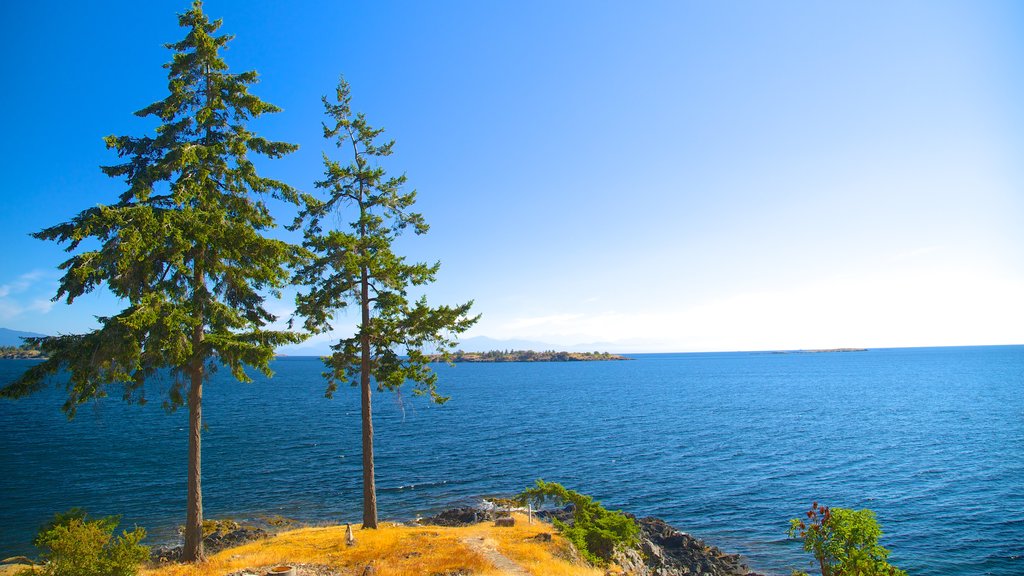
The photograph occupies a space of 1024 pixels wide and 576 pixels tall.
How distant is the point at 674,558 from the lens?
28094mm

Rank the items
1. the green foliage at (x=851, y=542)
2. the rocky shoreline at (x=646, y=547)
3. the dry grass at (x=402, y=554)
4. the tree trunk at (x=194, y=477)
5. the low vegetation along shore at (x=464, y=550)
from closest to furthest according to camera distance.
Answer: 1. the low vegetation along shore at (x=464, y=550)
2. the green foliage at (x=851, y=542)
3. the tree trunk at (x=194, y=477)
4. the dry grass at (x=402, y=554)
5. the rocky shoreline at (x=646, y=547)

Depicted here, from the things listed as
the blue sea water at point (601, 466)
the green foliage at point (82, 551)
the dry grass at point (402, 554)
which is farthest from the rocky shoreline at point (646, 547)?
the green foliage at point (82, 551)

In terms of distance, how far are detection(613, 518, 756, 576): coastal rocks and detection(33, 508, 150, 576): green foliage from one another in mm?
20034

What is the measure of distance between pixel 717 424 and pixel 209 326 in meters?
71.7

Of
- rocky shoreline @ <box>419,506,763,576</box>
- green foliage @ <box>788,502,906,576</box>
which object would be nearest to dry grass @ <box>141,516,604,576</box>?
rocky shoreline @ <box>419,506,763,576</box>

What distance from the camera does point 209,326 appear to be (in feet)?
61.7

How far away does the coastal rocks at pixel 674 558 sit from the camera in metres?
25.6

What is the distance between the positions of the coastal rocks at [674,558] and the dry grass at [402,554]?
4150 millimetres

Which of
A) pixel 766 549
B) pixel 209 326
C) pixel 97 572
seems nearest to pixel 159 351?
pixel 209 326

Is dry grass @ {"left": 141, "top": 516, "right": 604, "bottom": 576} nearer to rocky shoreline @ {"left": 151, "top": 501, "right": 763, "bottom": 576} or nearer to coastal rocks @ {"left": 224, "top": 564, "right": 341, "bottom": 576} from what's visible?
coastal rocks @ {"left": 224, "top": 564, "right": 341, "bottom": 576}

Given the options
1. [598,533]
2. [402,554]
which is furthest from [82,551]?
[598,533]

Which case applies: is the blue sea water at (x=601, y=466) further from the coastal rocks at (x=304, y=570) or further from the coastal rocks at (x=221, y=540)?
the coastal rocks at (x=304, y=570)

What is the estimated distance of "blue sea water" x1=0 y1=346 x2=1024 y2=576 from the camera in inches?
1321

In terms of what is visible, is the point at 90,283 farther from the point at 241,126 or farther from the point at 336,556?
the point at 336,556
